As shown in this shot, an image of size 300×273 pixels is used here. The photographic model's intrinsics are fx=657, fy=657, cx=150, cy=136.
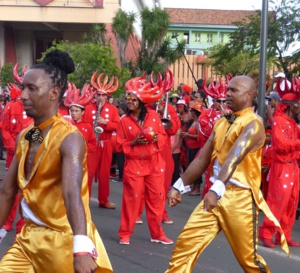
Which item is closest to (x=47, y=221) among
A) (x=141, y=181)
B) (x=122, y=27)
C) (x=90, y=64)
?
(x=141, y=181)

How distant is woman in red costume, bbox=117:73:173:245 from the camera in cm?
Result: 771

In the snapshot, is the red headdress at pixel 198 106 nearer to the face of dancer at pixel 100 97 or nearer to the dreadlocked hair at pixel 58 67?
the face of dancer at pixel 100 97

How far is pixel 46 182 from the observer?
3670mm

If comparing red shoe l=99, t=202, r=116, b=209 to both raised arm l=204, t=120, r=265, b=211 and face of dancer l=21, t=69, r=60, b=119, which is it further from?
face of dancer l=21, t=69, r=60, b=119

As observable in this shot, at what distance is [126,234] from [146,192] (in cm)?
55

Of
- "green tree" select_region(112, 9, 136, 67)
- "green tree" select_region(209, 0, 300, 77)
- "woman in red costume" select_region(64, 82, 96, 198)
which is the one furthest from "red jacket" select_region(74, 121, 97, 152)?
"green tree" select_region(112, 9, 136, 67)

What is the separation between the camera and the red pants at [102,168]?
10195 millimetres

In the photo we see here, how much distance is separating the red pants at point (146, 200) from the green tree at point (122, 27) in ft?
82.9

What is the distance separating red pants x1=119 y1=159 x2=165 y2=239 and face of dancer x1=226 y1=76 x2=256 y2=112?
2.39 m

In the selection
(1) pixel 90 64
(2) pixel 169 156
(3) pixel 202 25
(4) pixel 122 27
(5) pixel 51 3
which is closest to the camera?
(2) pixel 169 156

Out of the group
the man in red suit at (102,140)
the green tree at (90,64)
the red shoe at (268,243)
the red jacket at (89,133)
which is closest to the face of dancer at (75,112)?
the red jacket at (89,133)

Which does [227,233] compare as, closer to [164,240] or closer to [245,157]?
[245,157]

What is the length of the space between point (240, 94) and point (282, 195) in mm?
2516

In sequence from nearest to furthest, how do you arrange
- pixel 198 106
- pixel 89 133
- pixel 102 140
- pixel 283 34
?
pixel 89 133, pixel 102 140, pixel 198 106, pixel 283 34
